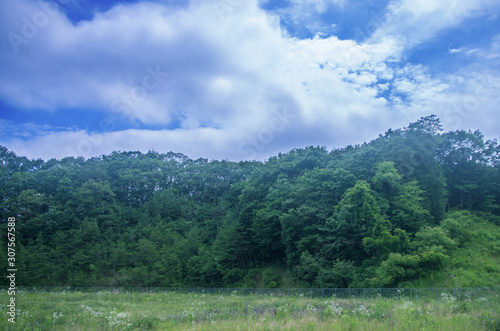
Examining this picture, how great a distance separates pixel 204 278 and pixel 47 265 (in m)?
25.5

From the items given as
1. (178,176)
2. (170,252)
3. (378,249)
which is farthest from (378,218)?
(178,176)

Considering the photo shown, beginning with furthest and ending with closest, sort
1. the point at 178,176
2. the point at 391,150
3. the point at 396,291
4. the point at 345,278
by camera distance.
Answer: the point at 178,176, the point at 391,150, the point at 345,278, the point at 396,291

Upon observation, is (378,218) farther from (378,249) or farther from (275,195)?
(275,195)

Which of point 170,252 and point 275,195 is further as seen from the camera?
point 170,252

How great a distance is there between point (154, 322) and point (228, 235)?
32623 mm

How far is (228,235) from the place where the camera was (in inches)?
1858

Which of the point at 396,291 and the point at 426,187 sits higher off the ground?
the point at 426,187

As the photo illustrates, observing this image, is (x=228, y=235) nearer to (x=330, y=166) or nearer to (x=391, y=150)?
(x=330, y=166)

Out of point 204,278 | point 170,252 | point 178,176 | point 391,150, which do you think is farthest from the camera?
point 178,176

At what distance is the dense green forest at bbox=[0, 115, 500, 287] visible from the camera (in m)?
32.4

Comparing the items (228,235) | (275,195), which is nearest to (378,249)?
(275,195)

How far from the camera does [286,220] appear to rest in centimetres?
4009

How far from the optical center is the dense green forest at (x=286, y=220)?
106 feet

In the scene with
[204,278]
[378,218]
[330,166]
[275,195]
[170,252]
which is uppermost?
[330,166]
